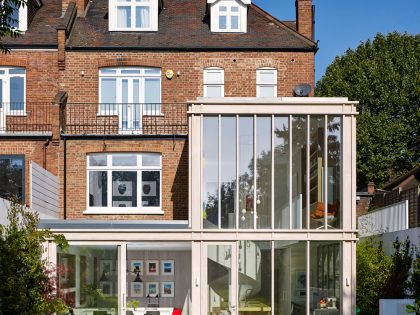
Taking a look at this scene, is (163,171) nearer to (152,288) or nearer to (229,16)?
(152,288)

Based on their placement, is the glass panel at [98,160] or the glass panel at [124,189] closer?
the glass panel at [124,189]

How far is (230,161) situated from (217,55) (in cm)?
859

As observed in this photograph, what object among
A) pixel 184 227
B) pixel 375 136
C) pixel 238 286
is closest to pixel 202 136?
pixel 184 227

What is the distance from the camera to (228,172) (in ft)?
73.4

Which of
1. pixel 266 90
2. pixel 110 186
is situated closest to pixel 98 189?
pixel 110 186

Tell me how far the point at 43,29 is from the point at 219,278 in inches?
510

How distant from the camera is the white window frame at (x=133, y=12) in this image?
99.5 feet

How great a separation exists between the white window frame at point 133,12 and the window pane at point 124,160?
4.70 m

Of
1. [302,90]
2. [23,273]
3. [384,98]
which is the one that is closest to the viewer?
[23,273]

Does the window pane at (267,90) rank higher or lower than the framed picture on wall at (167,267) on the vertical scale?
higher

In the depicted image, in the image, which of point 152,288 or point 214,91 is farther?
point 214,91

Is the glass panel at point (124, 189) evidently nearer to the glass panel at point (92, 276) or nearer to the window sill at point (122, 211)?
the window sill at point (122, 211)

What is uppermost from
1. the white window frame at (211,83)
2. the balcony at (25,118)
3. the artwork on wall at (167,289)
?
the white window frame at (211,83)

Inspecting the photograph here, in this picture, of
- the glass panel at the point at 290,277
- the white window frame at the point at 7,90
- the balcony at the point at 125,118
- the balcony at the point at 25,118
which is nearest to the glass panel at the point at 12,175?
the balcony at the point at 25,118
